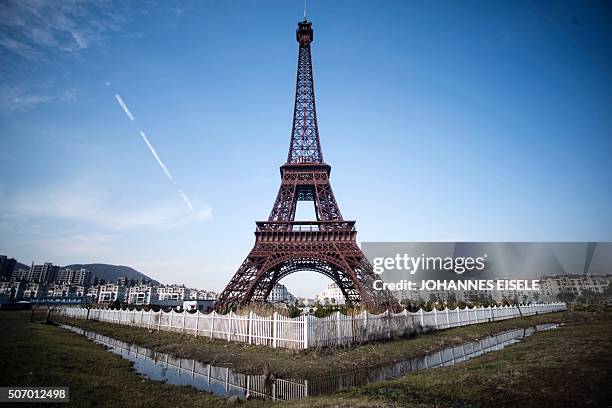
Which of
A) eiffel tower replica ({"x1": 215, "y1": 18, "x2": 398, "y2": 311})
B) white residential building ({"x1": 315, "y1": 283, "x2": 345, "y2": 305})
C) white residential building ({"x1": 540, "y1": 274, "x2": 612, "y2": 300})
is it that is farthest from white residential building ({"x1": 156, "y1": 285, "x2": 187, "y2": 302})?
white residential building ({"x1": 540, "y1": 274, "x2": 612, "y2": 300})

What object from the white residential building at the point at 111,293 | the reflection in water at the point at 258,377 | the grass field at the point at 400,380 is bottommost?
the reflection in water at the point at 258,377

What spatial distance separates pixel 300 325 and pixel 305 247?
815 inches

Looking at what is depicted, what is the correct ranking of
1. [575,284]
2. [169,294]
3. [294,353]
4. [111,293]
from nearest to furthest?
[294,353], [575,284], [111,293], [169,294]

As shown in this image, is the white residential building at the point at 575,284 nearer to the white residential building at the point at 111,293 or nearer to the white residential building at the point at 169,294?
the white residential building at the point at 169,294

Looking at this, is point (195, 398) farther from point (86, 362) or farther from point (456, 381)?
point (456, 381)

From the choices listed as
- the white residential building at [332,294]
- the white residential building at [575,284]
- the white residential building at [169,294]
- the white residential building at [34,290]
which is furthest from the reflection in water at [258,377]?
the white residential building at [34,290]

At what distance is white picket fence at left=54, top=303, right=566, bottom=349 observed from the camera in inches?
565

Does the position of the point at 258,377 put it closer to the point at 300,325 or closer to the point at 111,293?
the point at 300,325

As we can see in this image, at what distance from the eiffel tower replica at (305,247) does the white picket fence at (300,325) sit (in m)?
6.49

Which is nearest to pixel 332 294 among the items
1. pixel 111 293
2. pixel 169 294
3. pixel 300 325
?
pixel 169 294

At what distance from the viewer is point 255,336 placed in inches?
633

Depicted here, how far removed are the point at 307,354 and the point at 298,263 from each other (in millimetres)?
24867

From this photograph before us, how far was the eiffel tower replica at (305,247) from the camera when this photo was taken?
31469 millimetres

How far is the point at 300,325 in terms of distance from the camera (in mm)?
14133
